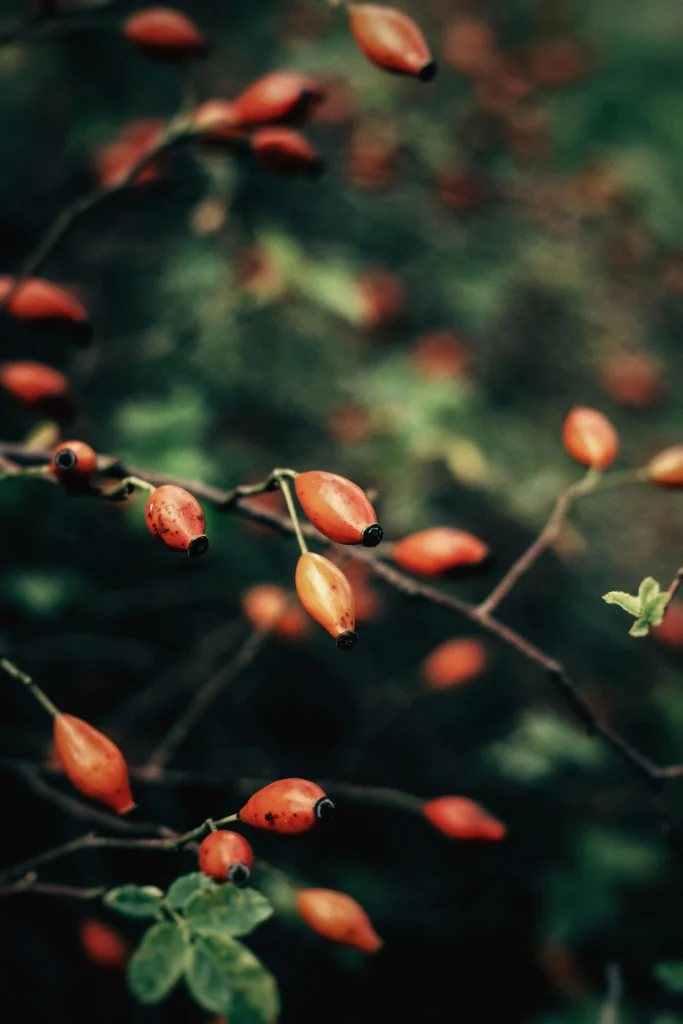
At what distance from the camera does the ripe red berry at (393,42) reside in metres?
1.29

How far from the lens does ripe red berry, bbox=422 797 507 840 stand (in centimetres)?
122

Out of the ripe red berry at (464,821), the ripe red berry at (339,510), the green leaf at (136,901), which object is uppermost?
the ripe red berry at (339,510)

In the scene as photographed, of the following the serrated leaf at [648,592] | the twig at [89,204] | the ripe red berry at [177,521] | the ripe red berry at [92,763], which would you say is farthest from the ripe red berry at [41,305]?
the serrated leaf at [648,592]

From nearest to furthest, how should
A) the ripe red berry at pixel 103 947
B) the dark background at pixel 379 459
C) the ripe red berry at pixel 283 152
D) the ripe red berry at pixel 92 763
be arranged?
the ripe red berry at pixel 92 763, the ripe red berry at pixel 283 152, the ripe red berry at pixel 103 947, the dark background at pixel 379 459

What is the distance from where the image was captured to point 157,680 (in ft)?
7.62

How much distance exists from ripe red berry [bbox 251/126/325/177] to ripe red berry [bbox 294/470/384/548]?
2.37 ft

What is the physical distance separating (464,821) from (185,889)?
45 centimetres

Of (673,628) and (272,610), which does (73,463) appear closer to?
(272,610)

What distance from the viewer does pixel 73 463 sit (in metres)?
1.04

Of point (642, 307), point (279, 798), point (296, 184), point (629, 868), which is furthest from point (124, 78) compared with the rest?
point (629, 868)

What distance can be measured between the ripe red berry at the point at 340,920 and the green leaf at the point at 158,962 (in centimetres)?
24

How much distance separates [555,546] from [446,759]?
82 centimetres

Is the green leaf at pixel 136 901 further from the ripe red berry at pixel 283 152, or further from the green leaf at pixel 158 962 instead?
the ripe red berry at pixel 283 152

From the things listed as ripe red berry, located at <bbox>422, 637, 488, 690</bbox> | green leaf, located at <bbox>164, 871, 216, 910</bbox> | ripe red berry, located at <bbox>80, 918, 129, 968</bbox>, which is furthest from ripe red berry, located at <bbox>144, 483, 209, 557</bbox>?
ripe red berry, located at <bbox>422, 637, 488, 690</bbox>
